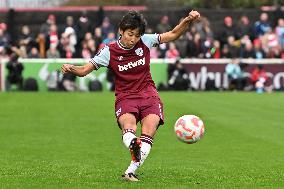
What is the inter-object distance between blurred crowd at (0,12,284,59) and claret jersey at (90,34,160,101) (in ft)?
78.0

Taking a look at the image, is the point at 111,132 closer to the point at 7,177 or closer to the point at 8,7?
the point at 7,177

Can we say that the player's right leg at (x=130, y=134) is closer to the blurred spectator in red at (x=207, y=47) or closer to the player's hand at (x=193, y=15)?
the player's hand at (x=193, y=15)

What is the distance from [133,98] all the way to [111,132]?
756 centimetres

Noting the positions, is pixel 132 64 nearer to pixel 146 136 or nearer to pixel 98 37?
pixel 146 136

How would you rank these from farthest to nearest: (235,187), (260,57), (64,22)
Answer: (64,22) → (260,57) → (235,187)

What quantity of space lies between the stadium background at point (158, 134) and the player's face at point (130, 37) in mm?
1687

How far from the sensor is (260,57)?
3575 centimetres

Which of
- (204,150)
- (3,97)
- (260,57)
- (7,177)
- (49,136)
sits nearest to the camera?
(7,177)

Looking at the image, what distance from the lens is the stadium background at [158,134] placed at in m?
11.0

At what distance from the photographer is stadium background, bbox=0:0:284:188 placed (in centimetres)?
1101

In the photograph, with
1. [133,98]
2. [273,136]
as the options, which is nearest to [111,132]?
[273,136]

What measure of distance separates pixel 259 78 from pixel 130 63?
24.4m

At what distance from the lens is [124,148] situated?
1516 cm

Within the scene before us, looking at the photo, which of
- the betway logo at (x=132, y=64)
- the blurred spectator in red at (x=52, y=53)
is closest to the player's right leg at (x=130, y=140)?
the betway logo at (x=132, y=64)
